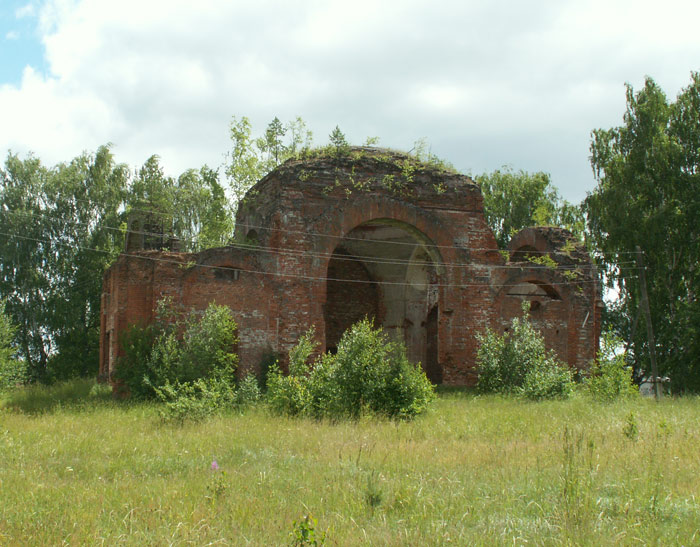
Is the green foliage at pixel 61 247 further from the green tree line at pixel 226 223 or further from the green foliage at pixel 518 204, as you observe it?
the green foliage at pixel 518 204

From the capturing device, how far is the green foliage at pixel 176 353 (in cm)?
1379

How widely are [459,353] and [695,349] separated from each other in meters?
10.9

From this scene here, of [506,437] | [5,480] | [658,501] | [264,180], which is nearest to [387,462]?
[506,437]

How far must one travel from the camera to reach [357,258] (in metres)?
20.6

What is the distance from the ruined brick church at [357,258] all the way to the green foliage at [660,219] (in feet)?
19.6

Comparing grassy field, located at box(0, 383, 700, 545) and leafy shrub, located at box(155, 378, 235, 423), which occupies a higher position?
leafy shrub, located at box(155, 378, 235, 423)

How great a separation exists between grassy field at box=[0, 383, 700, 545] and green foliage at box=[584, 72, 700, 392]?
44.8 feet

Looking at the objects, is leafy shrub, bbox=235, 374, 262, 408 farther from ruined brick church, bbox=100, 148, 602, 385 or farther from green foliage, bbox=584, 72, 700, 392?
green foliage, bbox=584, 72, 700, 392

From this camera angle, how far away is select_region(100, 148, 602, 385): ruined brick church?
14953mm

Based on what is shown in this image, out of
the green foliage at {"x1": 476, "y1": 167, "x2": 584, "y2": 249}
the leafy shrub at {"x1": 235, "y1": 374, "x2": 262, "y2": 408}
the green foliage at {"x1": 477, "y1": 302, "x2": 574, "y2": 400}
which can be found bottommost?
the leafy shrub at {"x1": 235, "y1": 374, "x2": 262, "y2": 408}

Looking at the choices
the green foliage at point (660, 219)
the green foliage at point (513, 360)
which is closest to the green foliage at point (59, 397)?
the green foliage at point (513, 360)

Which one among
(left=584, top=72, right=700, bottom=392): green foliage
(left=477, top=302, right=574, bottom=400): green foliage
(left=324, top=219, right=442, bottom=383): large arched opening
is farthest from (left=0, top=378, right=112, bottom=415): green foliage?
(left=584, top=72, right=700, bottom=392): green foliage

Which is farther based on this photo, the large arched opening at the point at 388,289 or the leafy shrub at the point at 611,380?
the large arched opening at the point at 388,289

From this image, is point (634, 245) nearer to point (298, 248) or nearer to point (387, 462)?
point (298, 248)
